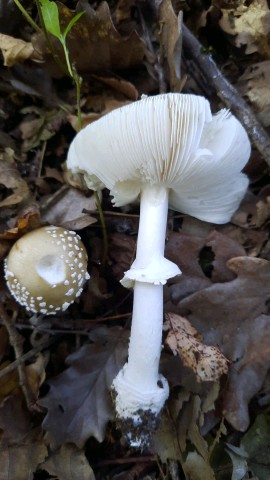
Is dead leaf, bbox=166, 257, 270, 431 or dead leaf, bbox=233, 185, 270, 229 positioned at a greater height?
dead leaf, bbox=233, 185, 270, 229

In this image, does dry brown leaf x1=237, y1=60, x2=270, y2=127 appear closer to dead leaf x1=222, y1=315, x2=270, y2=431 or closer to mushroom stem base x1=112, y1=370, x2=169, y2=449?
dead leaf x1=222, y1=315, x2=270, y2=431

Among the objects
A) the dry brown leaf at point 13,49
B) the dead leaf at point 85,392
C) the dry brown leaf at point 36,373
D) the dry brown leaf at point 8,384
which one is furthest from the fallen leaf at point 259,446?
the dry brown leaf at point 13,49

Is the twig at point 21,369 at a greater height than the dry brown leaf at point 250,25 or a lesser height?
lesser

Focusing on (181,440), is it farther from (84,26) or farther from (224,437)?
(84,26)

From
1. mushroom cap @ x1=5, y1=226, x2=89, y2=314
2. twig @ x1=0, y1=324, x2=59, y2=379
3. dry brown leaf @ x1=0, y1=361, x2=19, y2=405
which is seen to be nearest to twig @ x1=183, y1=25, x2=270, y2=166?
Result: mushroom cap @ x1=5, y1=226, x2=89, y2=314

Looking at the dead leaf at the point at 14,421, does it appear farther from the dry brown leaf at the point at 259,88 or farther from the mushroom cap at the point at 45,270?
the dry brown leaf at the point at 259,88

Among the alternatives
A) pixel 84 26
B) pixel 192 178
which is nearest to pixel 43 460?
pixel 192 178

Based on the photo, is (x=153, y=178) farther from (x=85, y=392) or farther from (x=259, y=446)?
(x=259, y=446)
